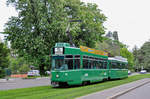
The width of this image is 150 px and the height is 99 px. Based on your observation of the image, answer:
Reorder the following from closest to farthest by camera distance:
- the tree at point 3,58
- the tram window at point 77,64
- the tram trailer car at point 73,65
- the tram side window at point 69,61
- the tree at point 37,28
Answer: the tram trailer car at point 73,65 < the tram side window at point 69,61 < the tram window at point 77,64 < the tree at point 37,28 < the tree at point 3,58

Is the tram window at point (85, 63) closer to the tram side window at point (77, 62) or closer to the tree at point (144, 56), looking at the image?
the tram side window at point (77, 62)

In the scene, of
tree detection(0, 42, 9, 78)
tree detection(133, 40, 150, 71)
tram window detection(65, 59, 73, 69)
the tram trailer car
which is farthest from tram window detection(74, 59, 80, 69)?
tree detection(133, 40, 150, 71)

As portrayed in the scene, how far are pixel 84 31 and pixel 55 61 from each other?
933 inches

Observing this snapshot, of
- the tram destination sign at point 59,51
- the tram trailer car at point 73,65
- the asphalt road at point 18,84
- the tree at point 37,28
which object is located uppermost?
the tree at point 37,28

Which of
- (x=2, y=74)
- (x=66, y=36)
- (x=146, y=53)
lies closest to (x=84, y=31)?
(x=66, y=36)

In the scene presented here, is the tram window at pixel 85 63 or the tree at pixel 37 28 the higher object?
the tree at pixel 37 28

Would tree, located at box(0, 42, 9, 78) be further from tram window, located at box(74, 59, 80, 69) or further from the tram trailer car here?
tram window, located at box(74, 59, 80, 69)

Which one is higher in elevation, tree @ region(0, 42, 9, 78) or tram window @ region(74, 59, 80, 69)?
tree @ region(0, 42, 9, 78)

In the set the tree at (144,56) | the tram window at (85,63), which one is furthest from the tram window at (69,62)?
the tree at (144,56)

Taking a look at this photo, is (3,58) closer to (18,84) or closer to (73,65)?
(18,84)

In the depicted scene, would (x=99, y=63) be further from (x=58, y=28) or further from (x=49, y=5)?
(x=49, y=5)

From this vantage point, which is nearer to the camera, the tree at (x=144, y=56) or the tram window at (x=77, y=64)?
the tram window at (x=77, y=64)

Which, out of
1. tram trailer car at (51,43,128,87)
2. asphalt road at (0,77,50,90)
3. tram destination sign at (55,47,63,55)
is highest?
tram destination sign at (55,47,63,55)

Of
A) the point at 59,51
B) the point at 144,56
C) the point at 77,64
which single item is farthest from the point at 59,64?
the point at 144,56
